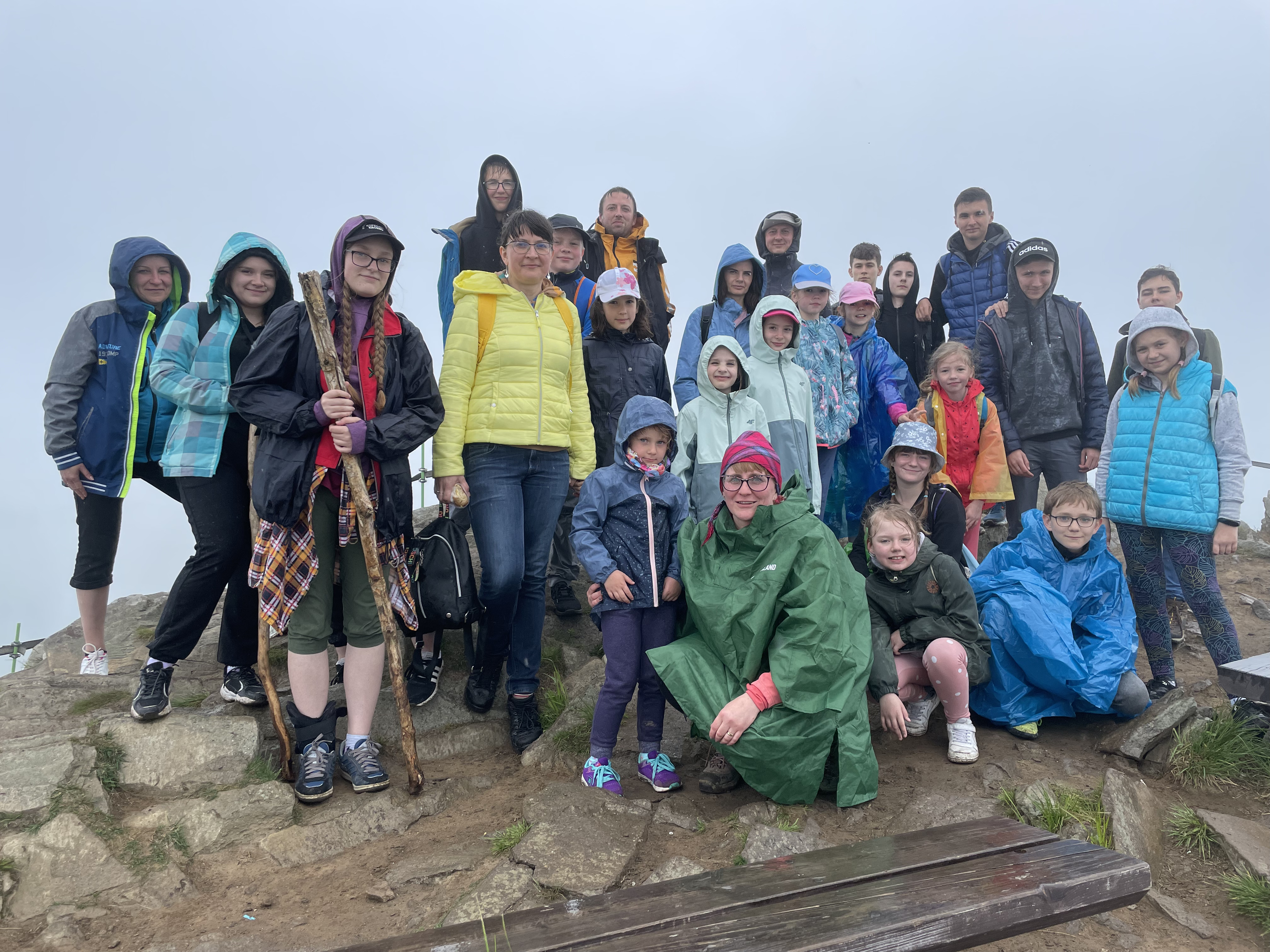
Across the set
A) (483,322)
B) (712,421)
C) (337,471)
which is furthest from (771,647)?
(483,322)

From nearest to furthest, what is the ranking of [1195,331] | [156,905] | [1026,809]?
[156,905], [1026,809], [1195,331]

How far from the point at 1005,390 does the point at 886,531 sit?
286 centimetres

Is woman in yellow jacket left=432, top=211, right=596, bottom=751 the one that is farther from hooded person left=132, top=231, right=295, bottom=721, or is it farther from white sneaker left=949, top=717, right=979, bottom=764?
white sneaker left=949, top=717, right=979, bottom=764

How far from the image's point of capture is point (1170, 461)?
525cm

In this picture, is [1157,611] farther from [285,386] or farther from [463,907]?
[285,386]

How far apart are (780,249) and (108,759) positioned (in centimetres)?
638

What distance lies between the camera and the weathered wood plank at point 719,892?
251 cm

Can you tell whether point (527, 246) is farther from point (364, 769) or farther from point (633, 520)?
point (364, 769)

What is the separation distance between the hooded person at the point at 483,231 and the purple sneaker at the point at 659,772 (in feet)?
13.6

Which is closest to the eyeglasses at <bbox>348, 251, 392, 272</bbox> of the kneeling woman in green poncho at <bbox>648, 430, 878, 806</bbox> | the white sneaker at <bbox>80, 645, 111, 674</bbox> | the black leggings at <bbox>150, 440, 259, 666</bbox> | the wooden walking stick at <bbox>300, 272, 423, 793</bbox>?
the wooden walking stick at <bbox>300, 272, 423, 793</bbox>

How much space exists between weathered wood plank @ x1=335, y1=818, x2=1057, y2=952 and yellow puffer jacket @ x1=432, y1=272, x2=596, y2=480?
2.69 meters

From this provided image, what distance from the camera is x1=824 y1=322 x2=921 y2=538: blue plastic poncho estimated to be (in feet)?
22.2

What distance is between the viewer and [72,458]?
4.77 meters

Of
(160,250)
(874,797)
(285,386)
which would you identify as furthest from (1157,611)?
(160,250)
